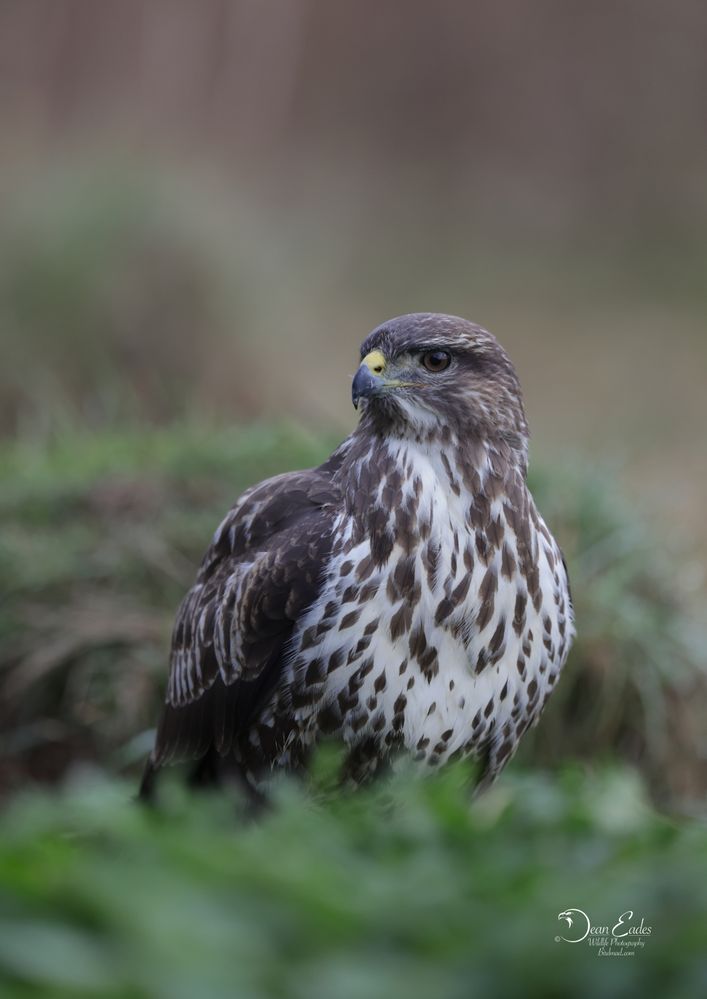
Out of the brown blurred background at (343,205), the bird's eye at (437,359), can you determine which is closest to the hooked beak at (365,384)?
the bird's eye at (437,359)

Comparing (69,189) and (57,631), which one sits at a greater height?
(69,189)

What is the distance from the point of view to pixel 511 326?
1501 cm

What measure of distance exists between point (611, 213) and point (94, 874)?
17.5 metres

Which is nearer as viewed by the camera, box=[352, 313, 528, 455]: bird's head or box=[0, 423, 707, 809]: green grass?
box=[352, 313, 528, 455]: bird's head

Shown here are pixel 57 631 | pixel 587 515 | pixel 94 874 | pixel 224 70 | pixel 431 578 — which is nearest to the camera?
pixel 94 874

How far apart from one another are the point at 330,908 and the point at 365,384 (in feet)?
6.50

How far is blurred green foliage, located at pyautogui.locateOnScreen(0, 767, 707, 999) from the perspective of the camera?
1.48 m

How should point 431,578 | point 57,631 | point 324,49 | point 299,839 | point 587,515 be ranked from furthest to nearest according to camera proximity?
1. point 324,49
2. point 587,515
3. point 57,631
4. point 431,578
5. point 299,839

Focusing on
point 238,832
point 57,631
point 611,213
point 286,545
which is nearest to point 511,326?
point 611,213

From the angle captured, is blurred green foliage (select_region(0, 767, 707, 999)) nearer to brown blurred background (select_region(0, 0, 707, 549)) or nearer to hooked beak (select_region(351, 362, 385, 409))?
hooked beak (select_region(351, 362, 385, 409))

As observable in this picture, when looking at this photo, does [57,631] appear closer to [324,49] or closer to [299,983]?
[299,983]

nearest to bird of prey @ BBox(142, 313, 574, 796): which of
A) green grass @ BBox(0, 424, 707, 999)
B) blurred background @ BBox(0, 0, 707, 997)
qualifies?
green grass @ BBox(0, 424, 707, 999)

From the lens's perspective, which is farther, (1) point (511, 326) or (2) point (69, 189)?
(1) point (511, 326)

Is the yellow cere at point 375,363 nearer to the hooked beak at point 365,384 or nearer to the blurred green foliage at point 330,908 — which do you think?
the hooked beak at point 365,384
